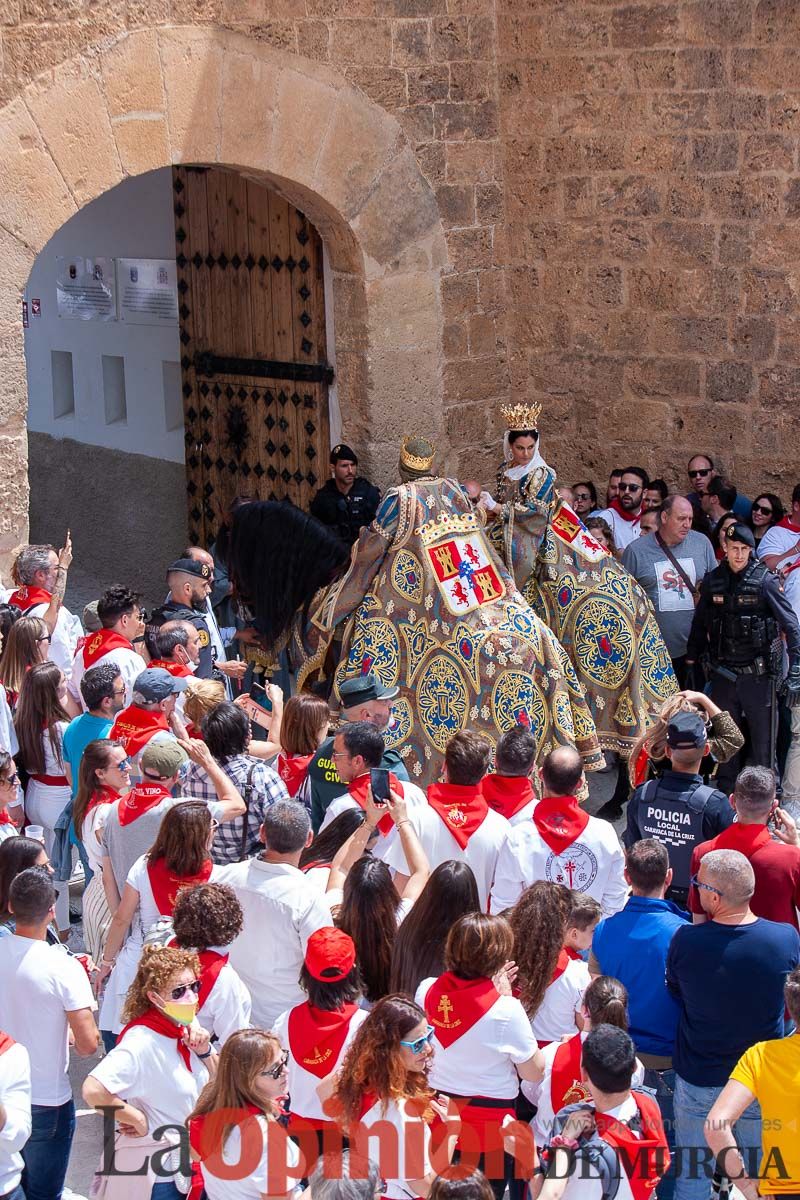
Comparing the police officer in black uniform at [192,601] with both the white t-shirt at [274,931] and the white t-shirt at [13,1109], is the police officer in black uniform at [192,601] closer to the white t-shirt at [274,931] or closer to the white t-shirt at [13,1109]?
the white t-shirt at [274,931]

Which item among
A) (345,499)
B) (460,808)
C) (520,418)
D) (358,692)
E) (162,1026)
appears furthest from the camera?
(345,499)

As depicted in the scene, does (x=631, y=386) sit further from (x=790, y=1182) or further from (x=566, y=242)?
(x=790, y=1182)

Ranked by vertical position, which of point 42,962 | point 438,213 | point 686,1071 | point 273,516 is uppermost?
point 438,213

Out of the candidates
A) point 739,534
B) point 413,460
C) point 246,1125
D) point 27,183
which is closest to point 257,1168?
point 246,1125

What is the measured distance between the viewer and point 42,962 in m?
4.33

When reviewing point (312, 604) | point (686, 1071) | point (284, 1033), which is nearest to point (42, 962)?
point (284, 1033)

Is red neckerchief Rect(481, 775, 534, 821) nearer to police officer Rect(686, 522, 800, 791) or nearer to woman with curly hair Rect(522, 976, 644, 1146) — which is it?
woman with curly hair Rect(522, 976, 644, 1146)

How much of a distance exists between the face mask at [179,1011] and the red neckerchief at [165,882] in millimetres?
721

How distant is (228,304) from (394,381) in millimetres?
1357

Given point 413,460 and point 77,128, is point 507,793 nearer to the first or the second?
point 413,460

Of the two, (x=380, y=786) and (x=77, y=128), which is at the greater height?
(x=77, y=128)

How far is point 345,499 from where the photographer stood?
29.7ft

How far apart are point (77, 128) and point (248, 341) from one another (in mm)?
2295

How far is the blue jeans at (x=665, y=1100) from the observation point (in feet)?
14.8
